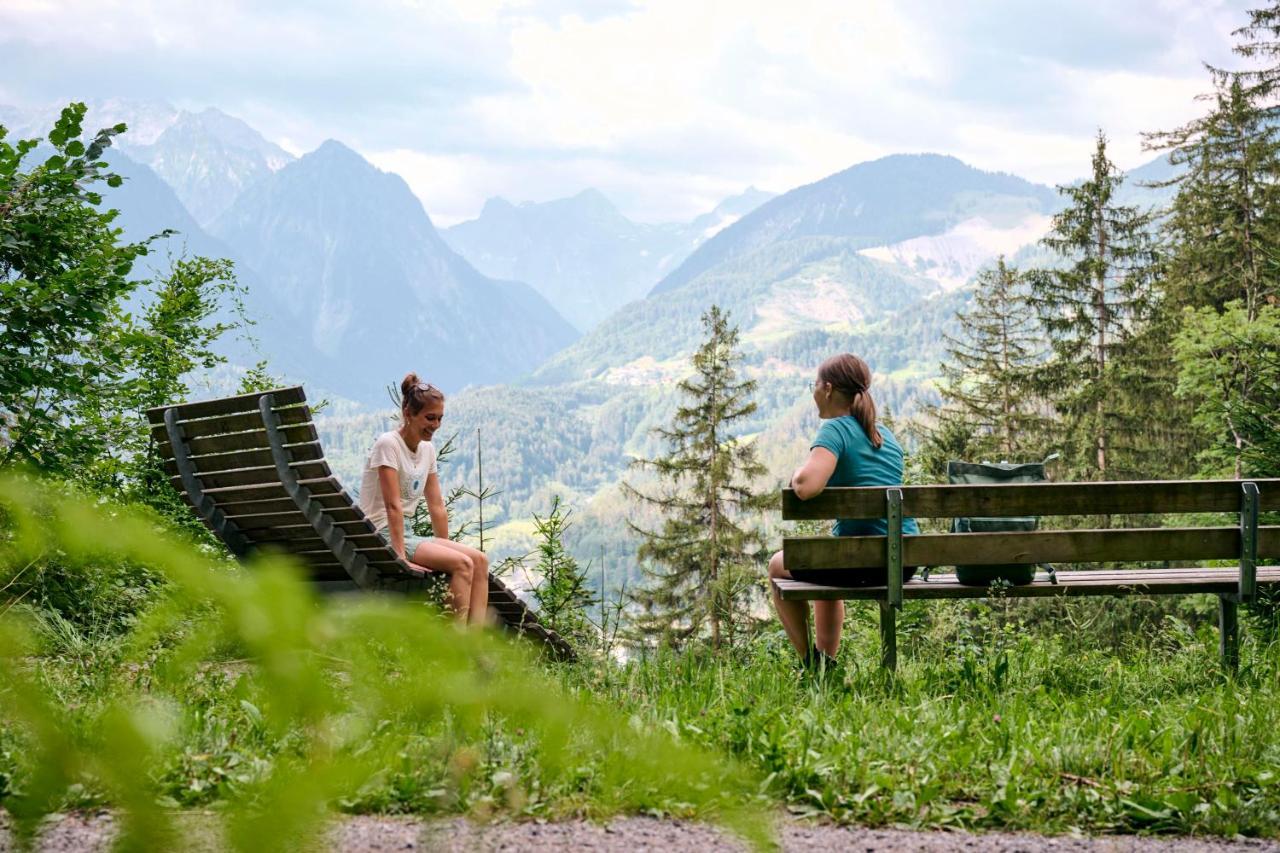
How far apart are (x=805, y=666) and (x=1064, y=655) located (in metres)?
1.21

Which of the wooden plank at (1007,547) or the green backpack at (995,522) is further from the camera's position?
the green backpack at (995,522)

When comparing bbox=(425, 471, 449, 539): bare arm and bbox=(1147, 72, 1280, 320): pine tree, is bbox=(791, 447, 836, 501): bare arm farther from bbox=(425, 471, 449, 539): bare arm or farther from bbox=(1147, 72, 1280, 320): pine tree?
bbox=(1147, 72, 1280, 320): pine tree

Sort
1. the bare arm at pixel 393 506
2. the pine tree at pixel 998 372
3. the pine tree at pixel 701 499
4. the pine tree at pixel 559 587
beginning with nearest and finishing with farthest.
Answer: the bare arm at pixel 393 506 → the pine tree at pixel 559 587 → the pine tree at pixel 998 372 → the pine tree at pixel 701 499

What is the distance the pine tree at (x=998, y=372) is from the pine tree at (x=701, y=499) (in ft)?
25.1

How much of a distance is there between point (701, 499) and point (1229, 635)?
3970 centimetres

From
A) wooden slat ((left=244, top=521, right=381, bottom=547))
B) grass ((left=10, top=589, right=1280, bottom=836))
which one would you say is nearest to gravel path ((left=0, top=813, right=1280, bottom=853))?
grass ((left=10, top=589, right=1280, bottom=836))

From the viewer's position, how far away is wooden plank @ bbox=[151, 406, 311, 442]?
527 centimetres

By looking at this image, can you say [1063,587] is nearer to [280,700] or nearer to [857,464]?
[857,464]

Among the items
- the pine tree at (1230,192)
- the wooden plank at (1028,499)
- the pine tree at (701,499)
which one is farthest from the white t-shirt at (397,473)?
the pine tree at (701,499)

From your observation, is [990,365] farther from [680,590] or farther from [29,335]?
[29,335]

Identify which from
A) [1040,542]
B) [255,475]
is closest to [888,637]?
[1040,542]

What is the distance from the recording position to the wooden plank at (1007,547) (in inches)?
195

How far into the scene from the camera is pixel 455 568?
5.74 metres

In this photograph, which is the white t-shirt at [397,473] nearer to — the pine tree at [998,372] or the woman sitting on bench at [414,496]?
the woman sitting on bench at [414,496]
